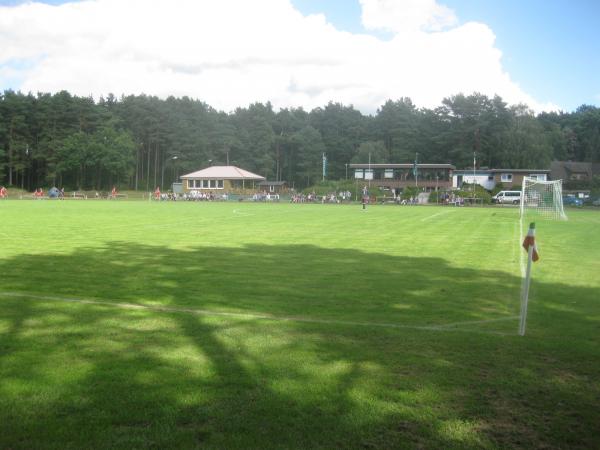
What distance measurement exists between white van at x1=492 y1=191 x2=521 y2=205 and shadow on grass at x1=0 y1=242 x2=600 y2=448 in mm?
66265

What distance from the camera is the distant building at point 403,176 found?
293ft

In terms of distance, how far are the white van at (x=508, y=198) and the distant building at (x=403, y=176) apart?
48.6 feet

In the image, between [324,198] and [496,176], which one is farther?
[496,176]

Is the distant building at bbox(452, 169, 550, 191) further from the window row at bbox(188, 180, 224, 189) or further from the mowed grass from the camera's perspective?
the mowed grass

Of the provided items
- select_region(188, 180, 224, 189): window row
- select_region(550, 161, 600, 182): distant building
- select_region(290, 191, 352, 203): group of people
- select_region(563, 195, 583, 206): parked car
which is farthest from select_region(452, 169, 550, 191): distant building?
select_region(188, 180, 224, 189): window row

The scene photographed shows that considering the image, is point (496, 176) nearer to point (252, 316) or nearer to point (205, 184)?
point (205, 184)

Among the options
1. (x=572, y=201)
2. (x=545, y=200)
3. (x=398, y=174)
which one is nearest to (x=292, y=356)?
(x=545, y=200)

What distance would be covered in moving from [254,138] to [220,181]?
2828 centimetres

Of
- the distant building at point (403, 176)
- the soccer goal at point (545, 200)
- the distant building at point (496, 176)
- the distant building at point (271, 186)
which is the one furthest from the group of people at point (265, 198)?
the soccer goal at point (545, 200)

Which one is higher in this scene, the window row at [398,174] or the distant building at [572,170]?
the distant building at [572,170]

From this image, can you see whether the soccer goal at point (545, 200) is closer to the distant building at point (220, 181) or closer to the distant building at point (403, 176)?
the distant building at point (403, 176)

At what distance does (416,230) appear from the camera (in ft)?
79.1

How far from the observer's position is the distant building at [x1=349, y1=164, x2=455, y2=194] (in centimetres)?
8938

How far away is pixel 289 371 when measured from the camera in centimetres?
544
